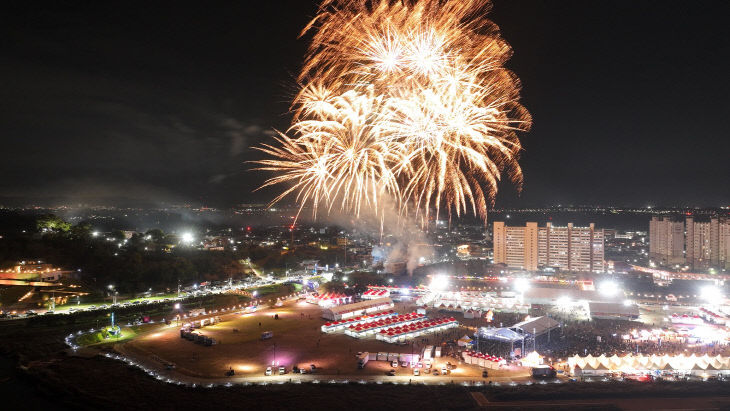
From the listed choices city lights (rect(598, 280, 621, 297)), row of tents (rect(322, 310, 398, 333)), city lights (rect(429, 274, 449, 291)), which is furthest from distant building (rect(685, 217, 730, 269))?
row of tents (rect(322, 310, 398, 333))

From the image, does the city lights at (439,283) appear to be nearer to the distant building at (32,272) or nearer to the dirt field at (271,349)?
the dirt field at (271,349)

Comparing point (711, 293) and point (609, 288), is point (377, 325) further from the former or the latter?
point (711, 293)

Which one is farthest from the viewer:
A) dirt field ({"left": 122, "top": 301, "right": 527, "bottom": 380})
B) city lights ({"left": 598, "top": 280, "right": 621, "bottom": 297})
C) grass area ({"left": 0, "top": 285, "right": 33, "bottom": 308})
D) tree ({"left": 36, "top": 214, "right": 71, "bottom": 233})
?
tree ({"left": 36, "top": 214, "right": 71, "bottom": 233})

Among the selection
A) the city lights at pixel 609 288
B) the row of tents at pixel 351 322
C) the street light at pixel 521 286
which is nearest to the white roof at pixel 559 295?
the street light at pixel 521 286

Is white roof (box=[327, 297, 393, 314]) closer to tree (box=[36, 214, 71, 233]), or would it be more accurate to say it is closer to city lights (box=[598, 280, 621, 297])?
city lights (box=[598, 280, 621, 297])

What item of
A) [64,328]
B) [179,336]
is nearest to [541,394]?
[179,336]

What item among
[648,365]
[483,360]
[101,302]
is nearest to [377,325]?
[483,360]

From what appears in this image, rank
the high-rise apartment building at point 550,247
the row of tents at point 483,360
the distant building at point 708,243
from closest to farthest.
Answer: the row of tents at point 483,360 → the distant building at point 708,243 → the high-rise apartment building at point 550,247
